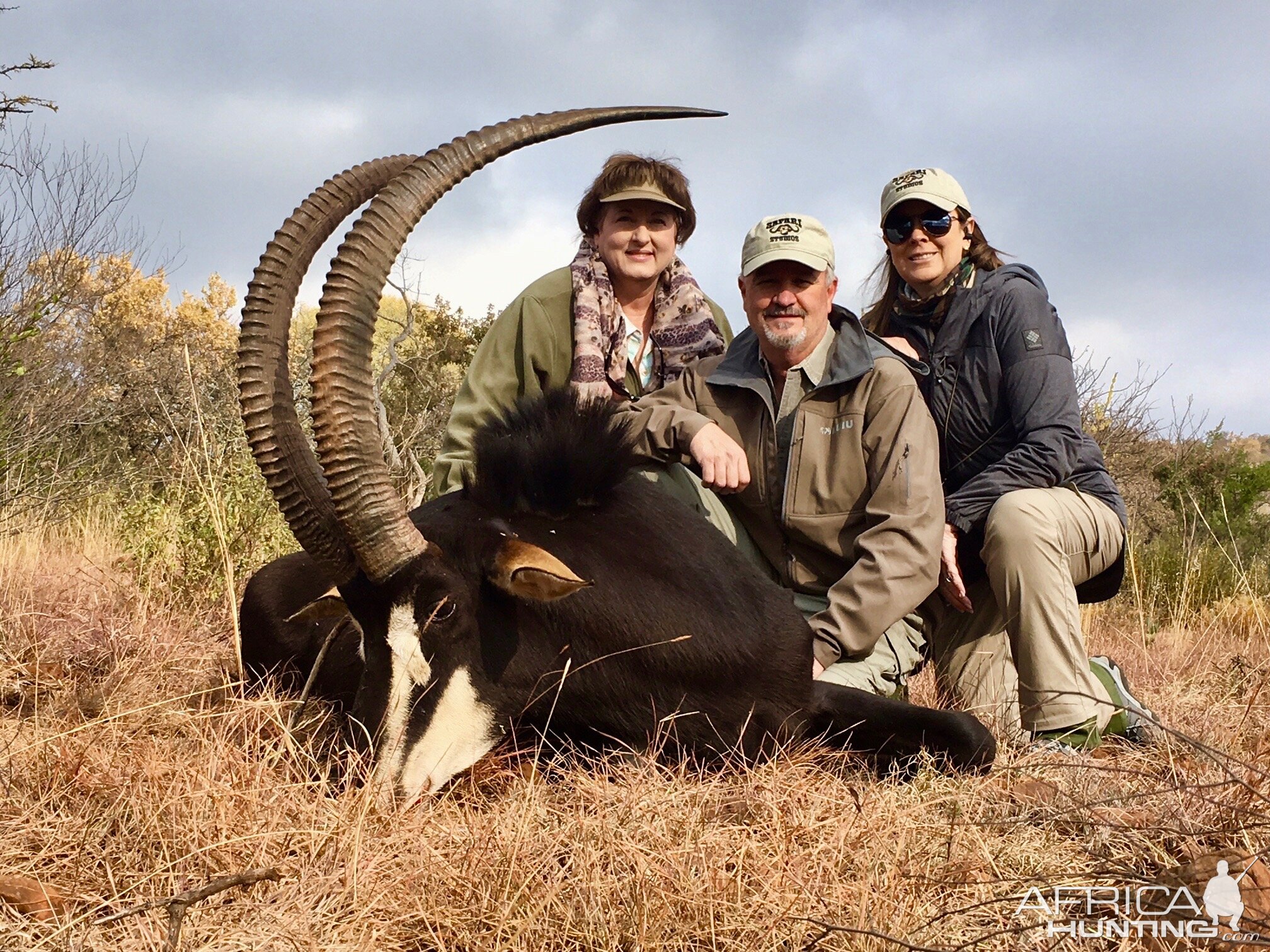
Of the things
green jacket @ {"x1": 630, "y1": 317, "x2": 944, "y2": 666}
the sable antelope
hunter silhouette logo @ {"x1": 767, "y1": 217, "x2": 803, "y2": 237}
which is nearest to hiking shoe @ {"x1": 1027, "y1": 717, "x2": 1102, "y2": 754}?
the sable antelope

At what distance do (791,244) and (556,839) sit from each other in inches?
103

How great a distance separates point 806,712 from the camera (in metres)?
3.44

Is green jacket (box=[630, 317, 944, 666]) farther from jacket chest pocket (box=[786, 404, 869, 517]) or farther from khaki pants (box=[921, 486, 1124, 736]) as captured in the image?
khaki pants (box=[921, 486, 1124, 736])

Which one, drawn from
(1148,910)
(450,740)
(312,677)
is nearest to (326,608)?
(312,677)

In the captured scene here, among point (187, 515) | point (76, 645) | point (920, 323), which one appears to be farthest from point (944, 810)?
point (187, 515)

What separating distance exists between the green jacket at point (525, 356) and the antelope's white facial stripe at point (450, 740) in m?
2.40

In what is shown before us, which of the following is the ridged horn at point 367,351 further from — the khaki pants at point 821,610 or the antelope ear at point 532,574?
the khaki pants at point 821,610

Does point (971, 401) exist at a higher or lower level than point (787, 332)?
lower

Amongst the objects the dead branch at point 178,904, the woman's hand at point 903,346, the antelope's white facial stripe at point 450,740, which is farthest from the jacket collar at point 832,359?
the dead branch at point 178,904

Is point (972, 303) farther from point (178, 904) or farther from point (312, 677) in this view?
point (178, 904)

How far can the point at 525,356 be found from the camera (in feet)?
17.8

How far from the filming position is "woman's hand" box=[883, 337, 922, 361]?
190 inches

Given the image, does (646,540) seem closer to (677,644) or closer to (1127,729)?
(677,644)

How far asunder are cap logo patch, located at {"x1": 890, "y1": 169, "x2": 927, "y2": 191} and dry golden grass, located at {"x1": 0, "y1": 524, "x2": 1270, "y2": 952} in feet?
8.39
